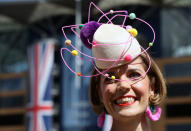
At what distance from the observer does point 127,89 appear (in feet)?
5.71

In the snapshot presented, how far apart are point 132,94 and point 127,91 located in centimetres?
3

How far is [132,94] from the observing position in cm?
176

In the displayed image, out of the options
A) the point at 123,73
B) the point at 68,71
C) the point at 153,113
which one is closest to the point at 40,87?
the point at 68,71

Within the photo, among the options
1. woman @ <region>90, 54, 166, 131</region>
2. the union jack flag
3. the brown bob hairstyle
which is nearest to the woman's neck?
woman @ <region>90, 54, 166, 131</region>

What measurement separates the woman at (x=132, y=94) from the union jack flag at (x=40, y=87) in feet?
23.6

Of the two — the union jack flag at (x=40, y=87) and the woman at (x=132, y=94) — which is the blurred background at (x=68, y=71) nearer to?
the union jack flag at (x=40, y=87)

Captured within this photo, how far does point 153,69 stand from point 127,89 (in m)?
0.20

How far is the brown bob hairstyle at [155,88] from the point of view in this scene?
186cm

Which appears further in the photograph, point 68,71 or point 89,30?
point 68,71

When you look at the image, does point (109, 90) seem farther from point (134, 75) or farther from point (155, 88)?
point (155, 88)

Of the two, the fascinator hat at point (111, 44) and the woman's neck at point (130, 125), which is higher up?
Result: the fascinator hat at point (111, 44)

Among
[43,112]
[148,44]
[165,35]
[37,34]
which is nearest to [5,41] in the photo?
[37,34]

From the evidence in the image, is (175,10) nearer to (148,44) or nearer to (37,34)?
(37,34)

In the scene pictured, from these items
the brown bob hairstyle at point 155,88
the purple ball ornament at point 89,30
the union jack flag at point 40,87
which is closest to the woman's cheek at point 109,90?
the brown bob hairstyle at point 155,88
